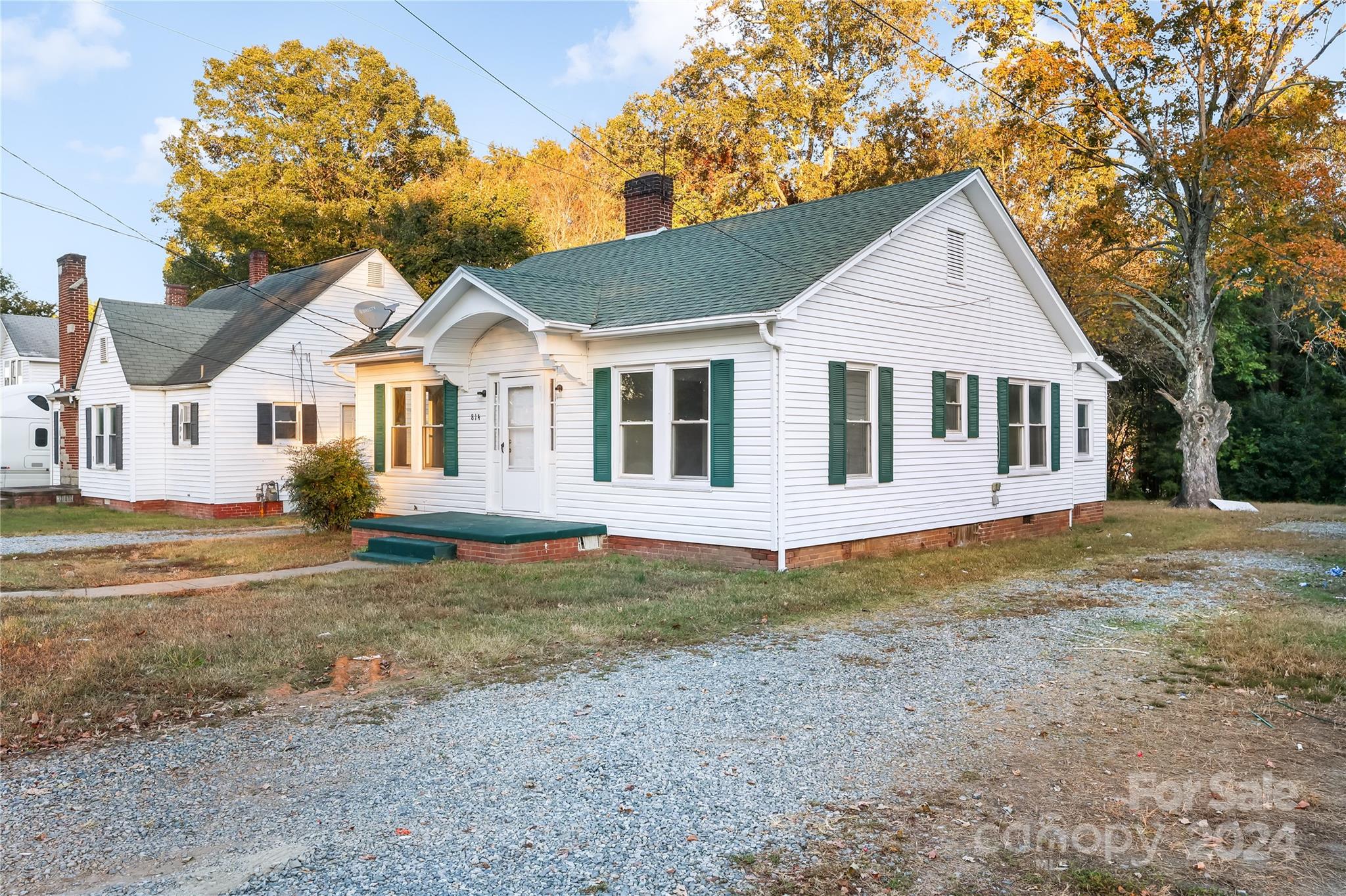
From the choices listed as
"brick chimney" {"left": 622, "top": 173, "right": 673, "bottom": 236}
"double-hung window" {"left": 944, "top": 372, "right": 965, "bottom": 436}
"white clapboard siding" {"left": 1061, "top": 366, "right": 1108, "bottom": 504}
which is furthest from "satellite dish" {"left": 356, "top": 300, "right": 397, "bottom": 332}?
"white clapboard siding" {"left": 1061, "top": 366, "right": 1108, "bottom": 504}

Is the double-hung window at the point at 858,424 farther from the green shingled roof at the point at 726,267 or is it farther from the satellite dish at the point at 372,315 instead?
the satellite dish at the point at 372,315

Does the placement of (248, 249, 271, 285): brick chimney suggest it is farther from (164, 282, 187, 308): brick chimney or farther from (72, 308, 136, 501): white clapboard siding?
(72, 308, 136, 501): white clapboard siding

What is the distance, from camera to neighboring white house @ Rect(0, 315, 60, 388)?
35969mm

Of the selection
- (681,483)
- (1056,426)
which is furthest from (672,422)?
(1056,426)

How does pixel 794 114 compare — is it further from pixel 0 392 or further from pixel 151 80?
pixel 0 392

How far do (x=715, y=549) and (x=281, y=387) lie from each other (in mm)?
13466

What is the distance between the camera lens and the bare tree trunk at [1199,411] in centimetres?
2341

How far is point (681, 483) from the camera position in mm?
12484

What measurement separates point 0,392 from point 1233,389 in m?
39.5

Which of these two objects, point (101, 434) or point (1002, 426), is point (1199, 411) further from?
point (101, 434)

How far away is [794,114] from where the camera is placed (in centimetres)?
3219

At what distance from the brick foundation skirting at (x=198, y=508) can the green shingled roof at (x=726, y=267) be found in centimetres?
980

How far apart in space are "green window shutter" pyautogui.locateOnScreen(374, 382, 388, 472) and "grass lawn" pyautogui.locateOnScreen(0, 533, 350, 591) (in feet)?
5.00

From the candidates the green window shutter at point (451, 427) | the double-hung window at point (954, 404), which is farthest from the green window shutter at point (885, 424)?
the green window shutter at point (451, 427)
